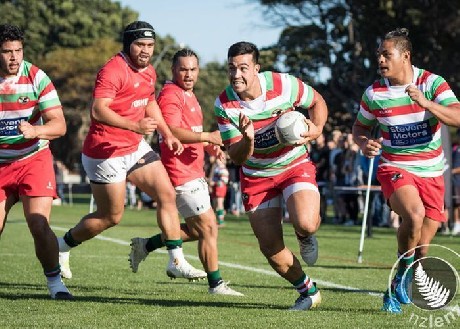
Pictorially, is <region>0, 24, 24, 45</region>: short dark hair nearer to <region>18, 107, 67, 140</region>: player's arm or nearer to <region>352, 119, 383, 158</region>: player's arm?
<region>18, 107, 67, 140</region>: player's arm

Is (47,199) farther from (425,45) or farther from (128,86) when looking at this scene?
(425,45)

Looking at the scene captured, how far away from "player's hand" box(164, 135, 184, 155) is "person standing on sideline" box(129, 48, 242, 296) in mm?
213

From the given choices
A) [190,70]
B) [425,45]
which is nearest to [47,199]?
[190,70]

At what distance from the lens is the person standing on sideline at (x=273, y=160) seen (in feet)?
30.0

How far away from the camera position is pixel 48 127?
961 cm

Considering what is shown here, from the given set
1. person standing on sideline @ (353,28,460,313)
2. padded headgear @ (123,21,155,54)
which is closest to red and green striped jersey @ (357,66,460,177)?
person standing on sideline @ (353,28,460,313)

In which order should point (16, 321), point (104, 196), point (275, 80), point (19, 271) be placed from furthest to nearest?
point (19, 271)
point (104, 196)
point (275, 80)
point (16, 321)

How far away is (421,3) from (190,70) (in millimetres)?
29629

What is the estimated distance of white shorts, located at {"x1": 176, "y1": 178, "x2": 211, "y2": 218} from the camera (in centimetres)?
1121

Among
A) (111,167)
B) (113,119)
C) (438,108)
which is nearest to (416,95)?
(438,108)

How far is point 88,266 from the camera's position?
14.0 metres

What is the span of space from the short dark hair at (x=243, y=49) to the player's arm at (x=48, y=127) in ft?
5.64

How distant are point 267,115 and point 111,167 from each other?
2.18m

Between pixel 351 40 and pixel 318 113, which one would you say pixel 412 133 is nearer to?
pixel 318 113
